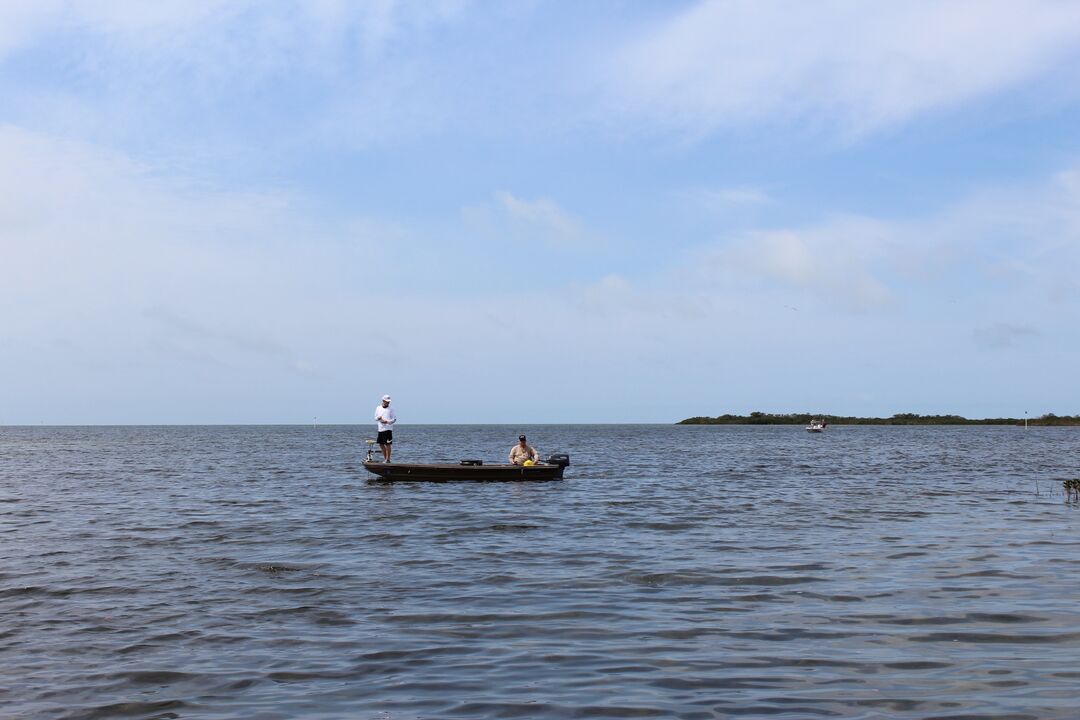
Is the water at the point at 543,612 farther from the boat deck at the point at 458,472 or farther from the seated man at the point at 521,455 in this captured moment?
the seated man at the point at 521,455

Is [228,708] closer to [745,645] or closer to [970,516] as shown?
[745,645]

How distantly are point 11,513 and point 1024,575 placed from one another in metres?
24.5

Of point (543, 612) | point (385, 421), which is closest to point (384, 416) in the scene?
point (385, 421)

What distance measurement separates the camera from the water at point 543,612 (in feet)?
28.0

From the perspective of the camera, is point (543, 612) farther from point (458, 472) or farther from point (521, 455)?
A: point (521, 455)

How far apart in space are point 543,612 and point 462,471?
2152 centimetres

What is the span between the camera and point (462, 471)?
33.3 metres

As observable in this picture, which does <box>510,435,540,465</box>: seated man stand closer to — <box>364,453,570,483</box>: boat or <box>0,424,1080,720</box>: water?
<box>364,453,570,483</box>: boat

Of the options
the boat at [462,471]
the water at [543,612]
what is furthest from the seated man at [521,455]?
the water at [543,612]

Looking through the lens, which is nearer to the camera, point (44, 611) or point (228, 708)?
point (228, 708)

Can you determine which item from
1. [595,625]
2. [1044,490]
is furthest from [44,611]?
[1044,490]

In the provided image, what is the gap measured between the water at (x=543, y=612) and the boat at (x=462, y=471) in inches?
311

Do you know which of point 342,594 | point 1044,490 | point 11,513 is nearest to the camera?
point 342,594

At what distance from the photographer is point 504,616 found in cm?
1181
